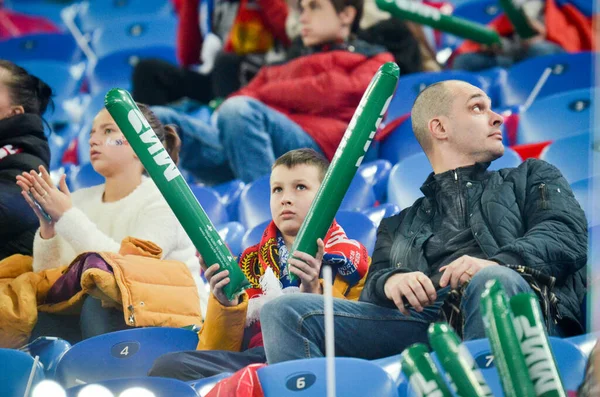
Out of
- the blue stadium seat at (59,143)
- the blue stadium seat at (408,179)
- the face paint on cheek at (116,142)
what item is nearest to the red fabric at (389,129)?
the blue stadium seat at (408,179)

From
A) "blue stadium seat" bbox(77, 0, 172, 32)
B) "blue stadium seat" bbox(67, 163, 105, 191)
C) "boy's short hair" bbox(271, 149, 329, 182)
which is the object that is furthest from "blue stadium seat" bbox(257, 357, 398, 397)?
"blue stadium seat" bbox(77, 0, 172, 32)

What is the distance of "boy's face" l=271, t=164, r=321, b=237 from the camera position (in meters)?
3.36

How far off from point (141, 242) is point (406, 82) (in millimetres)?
2098

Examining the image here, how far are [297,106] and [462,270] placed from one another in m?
2.26

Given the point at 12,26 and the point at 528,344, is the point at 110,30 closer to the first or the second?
the point at 12,26

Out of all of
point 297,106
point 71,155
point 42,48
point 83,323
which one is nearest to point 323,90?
point 297,106

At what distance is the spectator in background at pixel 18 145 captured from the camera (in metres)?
3.83

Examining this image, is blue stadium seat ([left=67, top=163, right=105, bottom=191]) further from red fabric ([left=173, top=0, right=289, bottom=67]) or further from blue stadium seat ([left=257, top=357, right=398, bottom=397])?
blue stadium seat ([left=257, top=357, right=398, bottom=397])

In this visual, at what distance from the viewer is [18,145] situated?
4.00 meters

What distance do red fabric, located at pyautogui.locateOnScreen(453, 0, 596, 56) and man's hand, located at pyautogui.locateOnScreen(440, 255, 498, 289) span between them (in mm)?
3305

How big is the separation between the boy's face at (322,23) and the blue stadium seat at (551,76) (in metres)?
0.91

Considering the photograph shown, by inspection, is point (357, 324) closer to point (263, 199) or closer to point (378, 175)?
point (263, 199)

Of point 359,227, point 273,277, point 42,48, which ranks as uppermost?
point 42,48

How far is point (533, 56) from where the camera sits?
19.8 feet
